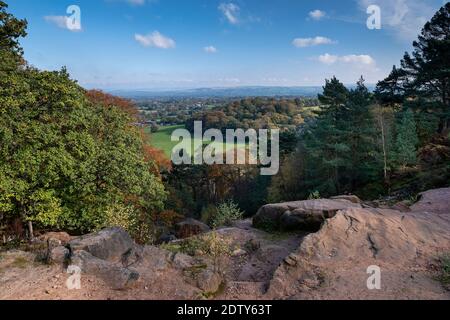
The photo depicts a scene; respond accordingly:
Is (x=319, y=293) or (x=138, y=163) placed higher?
(x=138, y=163)

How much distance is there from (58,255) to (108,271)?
1.68 metres

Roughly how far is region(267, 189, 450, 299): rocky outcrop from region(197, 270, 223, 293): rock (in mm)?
1420

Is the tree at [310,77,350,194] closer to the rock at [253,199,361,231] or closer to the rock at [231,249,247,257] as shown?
the rock at [253,199,361,231]

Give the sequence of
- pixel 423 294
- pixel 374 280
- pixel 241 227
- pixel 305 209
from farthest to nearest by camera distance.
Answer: pixel 241 227
pixel 305 209
pixel 374 280
pixel 423 294

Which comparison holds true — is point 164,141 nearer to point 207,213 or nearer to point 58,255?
point 207,213

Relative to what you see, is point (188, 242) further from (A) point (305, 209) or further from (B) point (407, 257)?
(B) point (407, 257)

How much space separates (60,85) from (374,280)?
14.1 m

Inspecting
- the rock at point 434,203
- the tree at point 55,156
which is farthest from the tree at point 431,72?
the tree at point 55,156

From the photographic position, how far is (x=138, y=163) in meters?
18.5

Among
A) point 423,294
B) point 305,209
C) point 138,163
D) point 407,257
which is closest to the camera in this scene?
point 423,294

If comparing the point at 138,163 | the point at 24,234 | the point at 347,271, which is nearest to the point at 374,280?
the point at 347,271

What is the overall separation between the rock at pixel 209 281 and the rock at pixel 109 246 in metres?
2.26

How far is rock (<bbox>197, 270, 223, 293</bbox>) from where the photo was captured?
29.2 ft

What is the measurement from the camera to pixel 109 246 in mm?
10039
